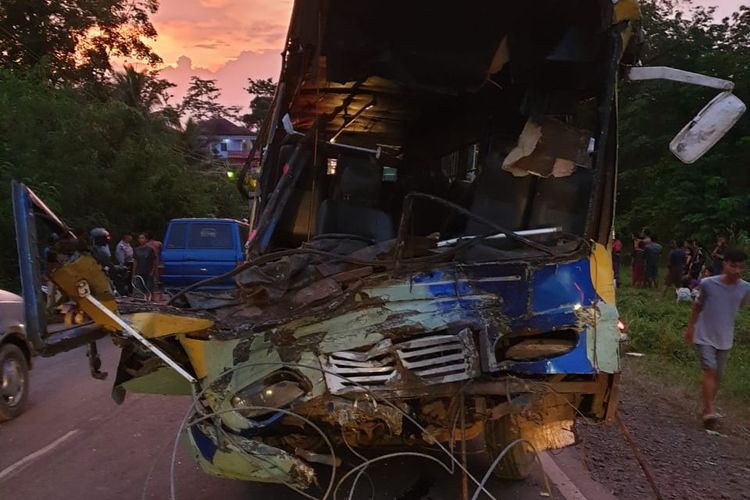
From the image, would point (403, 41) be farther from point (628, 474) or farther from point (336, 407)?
point (628, 474)

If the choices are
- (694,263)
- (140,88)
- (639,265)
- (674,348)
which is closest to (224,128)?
(140,88)

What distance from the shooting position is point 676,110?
74.8 feet

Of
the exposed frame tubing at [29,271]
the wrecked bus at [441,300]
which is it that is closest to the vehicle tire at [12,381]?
the wrecked bus at [441,300]

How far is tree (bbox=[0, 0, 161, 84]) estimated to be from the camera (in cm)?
2130

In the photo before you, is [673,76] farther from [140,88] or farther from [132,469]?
[140,88]

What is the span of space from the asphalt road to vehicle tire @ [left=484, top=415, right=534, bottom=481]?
0.11 meters

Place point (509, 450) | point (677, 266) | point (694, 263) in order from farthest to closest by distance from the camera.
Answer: point (694, 263) → point (677, 266) → point (509, 450)

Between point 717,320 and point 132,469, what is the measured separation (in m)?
5.34

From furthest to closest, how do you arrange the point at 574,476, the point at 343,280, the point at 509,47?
the point at 574,476 → the point at 509,47 → the point at 343,280

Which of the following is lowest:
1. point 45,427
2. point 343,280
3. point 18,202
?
point 45,427

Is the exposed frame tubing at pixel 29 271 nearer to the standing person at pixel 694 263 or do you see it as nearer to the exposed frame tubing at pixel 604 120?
the exposed frame tubing at pixel 604 120

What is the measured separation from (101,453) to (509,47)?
175 inches

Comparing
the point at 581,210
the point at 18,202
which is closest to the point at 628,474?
the point at 581,210

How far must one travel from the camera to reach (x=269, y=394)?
327cm
